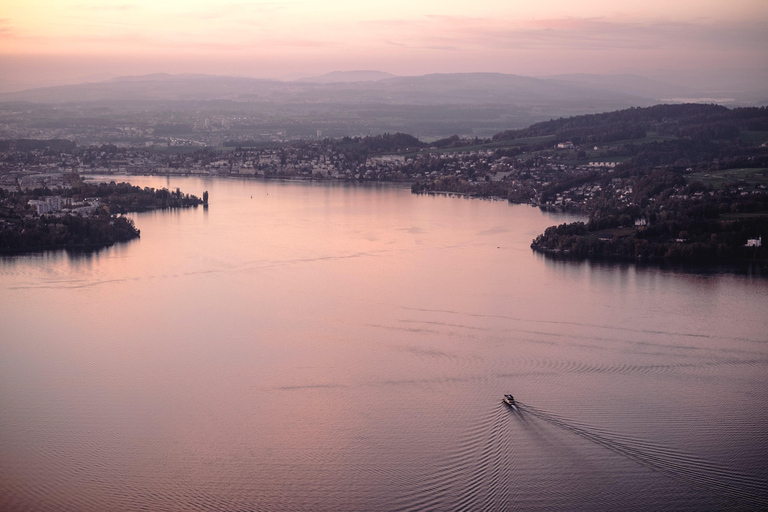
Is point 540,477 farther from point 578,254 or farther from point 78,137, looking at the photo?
point 78,137

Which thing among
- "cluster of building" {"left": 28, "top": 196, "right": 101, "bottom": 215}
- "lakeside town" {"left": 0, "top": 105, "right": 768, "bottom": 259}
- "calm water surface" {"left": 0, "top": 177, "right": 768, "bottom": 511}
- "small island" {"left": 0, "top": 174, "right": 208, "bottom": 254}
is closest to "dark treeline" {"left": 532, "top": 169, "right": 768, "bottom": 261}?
"lakeside town" {"left": 0, "top": 105, "right": 768, "bottom": 259}

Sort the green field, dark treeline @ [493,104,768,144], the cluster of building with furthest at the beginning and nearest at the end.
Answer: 1. dark treeline @ [493,104,768,144]
2. the green field
3. the cluster of building

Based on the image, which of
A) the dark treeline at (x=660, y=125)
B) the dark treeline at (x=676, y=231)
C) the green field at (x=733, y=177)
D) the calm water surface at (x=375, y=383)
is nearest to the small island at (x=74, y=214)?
the calm water surface at (x=375, y=383)

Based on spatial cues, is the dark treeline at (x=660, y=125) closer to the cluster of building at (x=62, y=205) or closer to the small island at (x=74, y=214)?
the small island at (x=74, y=214)

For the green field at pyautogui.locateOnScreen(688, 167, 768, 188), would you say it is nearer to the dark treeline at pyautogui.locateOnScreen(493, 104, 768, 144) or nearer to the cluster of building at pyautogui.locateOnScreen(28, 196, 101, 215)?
the dark treeline at pyautogui.locateOnScreen(493, 104, 768, 144)

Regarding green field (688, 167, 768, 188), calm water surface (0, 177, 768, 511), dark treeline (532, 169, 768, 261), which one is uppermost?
green field (688, 167, 768, 188)
